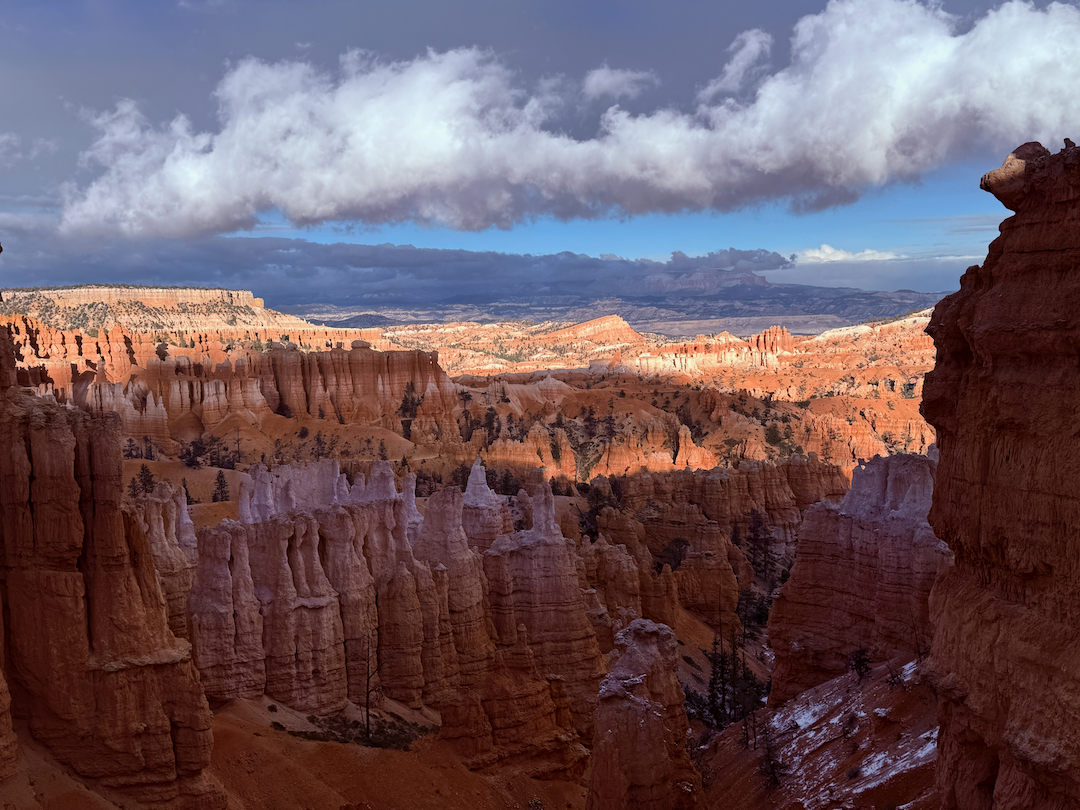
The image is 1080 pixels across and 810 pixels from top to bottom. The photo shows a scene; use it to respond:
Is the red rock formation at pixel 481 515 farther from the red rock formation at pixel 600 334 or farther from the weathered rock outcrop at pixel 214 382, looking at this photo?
the red rock formation at pixel 600 334

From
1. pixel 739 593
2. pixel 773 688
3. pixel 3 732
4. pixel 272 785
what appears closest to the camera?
pixel 3 732

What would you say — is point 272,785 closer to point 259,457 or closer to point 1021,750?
point 1021,750

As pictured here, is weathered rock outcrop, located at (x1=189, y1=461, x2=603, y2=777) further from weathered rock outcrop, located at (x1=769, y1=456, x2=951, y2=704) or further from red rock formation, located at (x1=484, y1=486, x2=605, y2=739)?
weathered rock outcrop, located at (x1=769, y1=456, x2=951, y2=704)

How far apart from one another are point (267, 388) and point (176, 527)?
6035 centimetres

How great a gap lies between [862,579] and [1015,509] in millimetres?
13160

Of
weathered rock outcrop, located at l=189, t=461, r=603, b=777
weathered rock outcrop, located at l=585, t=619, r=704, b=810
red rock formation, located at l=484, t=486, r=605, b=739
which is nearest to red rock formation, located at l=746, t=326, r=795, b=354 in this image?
red rock formation, located at l=484, t=486, r=605, b=739

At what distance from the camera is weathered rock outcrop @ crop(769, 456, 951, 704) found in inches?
775

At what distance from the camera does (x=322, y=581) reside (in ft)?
67.7

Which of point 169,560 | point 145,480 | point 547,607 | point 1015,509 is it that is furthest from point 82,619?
point 145,480

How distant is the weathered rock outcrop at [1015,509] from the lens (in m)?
8.18

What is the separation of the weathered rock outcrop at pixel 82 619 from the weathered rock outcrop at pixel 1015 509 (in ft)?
29.9

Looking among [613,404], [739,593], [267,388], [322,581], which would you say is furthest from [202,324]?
[322,581]

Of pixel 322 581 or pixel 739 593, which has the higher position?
pixel 322 581

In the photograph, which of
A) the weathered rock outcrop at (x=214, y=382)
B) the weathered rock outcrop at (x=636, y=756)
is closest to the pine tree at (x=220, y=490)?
the weathered rock outcrop at (x=214, y=382)
